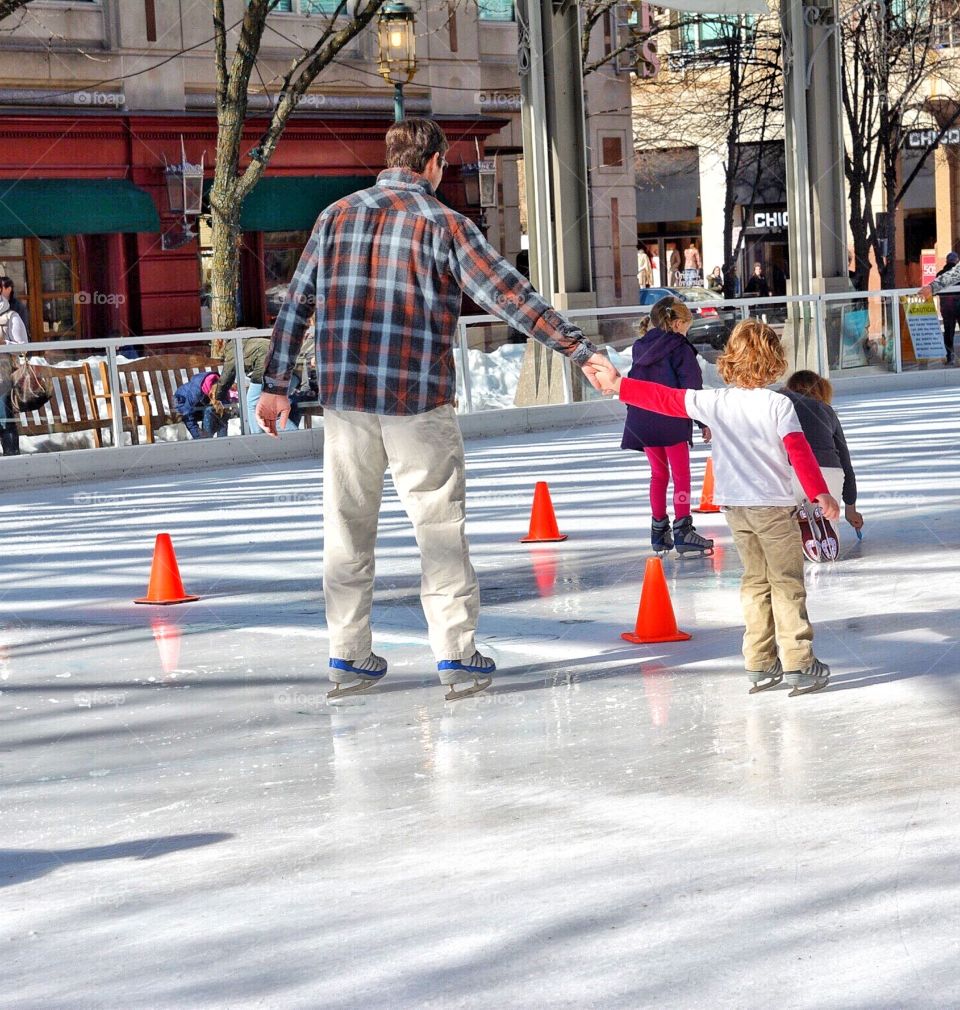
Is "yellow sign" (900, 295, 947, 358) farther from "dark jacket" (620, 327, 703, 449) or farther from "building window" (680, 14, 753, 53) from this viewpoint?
"dark jacket" (620, 327, 703, 449)

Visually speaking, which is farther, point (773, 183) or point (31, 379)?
point (773, 183)

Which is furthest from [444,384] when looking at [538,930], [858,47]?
[858,47]

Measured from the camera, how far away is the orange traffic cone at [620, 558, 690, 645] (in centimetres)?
739

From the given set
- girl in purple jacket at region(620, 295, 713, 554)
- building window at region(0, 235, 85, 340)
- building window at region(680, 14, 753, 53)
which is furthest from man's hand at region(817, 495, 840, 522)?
building window at region(680, 14, 753, 53)

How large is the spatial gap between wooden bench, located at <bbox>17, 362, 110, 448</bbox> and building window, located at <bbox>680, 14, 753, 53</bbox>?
21.0 meters

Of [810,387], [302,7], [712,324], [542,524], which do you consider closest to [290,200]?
[302,7]

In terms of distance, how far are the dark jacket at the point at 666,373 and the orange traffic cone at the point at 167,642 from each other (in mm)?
2769

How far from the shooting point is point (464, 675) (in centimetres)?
651

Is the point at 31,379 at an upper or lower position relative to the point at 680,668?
upper

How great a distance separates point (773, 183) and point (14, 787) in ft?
138

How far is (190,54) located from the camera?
28219 mm

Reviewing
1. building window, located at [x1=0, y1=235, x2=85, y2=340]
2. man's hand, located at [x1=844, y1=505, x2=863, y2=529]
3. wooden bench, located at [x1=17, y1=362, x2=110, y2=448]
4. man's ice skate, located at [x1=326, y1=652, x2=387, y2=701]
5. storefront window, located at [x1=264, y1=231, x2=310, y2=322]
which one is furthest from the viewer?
storefront window, located at [x1=264, y1=231, x2=310, y2=322]

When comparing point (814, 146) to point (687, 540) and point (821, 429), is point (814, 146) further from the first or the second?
point (821, 429)

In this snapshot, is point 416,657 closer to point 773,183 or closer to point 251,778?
point 251,778
